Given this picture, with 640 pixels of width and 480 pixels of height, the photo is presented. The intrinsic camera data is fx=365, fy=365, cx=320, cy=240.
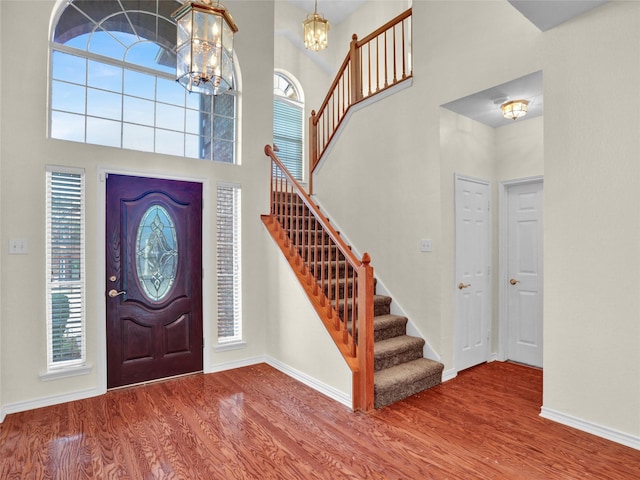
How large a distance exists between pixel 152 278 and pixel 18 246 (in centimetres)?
106

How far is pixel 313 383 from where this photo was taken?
3.41 m

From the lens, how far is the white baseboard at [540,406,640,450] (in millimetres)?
2418

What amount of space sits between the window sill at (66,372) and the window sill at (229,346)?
3.75ft

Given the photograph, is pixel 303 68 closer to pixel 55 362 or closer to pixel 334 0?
pixel 334 0

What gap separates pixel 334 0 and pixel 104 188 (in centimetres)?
505

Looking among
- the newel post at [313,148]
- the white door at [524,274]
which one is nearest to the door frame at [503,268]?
the white door at [524,274]

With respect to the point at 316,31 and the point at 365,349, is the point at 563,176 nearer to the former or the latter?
the point at 365,349

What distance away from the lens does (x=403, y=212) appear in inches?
156

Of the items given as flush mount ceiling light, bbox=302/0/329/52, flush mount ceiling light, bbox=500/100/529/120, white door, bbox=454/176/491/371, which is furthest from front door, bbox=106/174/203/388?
flush mount ceiling light, bbox=500/100/529/120

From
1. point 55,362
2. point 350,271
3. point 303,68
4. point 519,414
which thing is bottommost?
point 519,414

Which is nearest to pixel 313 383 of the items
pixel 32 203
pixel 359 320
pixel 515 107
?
pixel 359 320

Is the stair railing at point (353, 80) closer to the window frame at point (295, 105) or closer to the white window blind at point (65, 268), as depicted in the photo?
the window frame at point (295, 105)

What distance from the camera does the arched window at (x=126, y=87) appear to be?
3242 millimetres

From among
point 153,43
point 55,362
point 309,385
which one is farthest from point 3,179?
point 309,385
